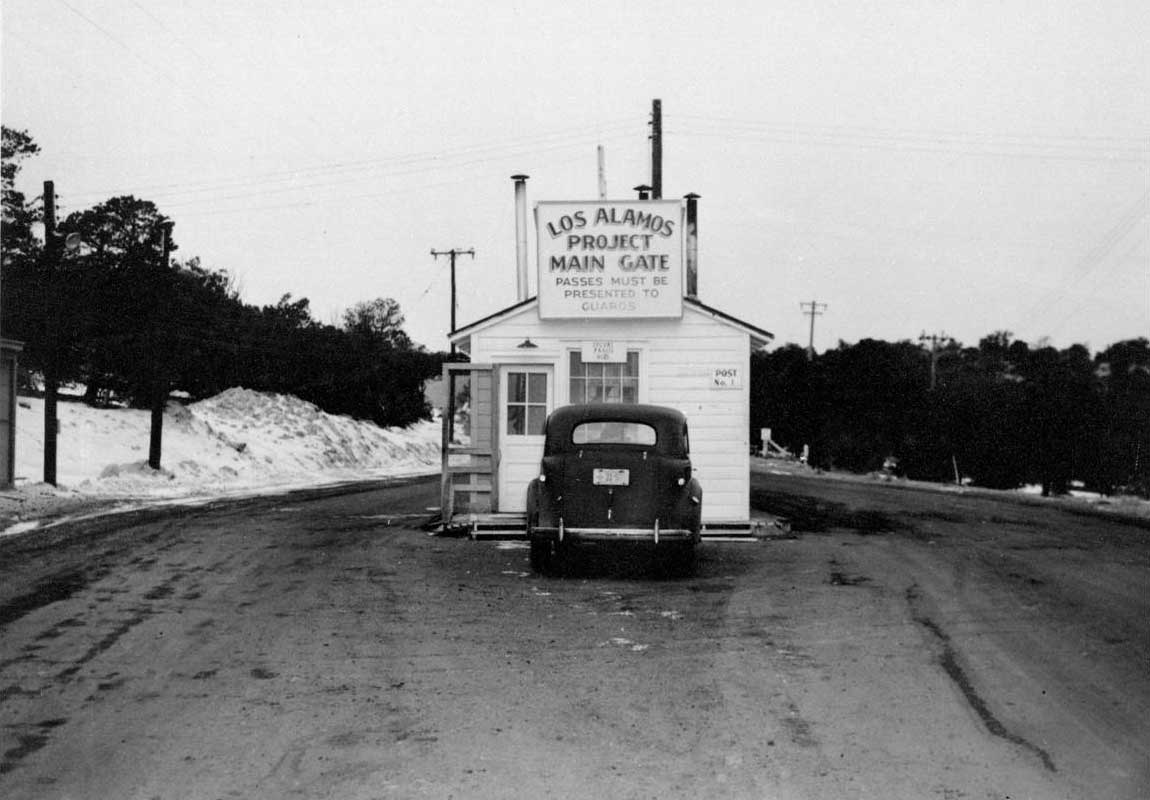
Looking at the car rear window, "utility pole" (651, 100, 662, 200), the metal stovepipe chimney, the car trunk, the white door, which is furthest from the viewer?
"utility pole" (651, 100, 662, 200)

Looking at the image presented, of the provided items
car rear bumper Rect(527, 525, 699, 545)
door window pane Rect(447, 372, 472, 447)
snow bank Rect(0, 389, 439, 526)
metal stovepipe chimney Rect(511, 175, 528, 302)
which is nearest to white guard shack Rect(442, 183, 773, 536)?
metal stovepipe chimney Rect(511, 175, 528, 302)

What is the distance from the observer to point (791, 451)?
6631cm

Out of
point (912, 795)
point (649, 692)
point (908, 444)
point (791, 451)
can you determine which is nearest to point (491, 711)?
point (649, 692)

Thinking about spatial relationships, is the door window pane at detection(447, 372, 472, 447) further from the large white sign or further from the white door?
the white door

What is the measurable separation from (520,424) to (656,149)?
1046 centimetres

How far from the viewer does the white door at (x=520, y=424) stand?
708 inches

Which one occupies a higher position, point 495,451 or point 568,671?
point 495,451

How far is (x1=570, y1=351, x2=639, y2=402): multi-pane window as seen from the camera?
1816 cm

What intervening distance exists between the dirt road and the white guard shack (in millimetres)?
3827

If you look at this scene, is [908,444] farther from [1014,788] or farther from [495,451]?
[1014,788]

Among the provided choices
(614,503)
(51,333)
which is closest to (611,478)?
(614,503)

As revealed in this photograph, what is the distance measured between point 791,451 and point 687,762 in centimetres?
6162

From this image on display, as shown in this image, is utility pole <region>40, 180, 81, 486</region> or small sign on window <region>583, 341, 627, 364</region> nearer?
small sign on window <region>583, 341, 627, 364</region>

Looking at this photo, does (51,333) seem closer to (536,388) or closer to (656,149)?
(536,388)
